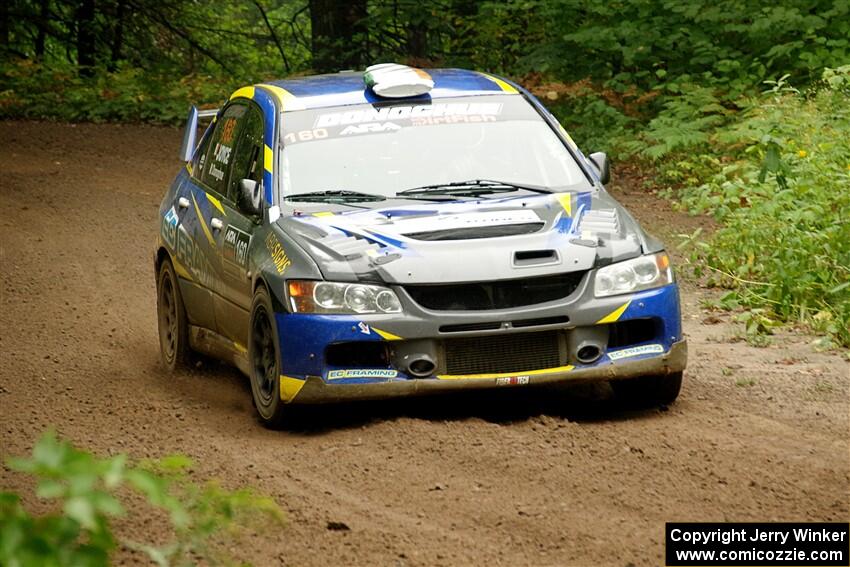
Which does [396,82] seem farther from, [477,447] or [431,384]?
[477,447]

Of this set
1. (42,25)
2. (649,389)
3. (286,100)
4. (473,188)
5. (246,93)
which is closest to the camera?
(649,389)

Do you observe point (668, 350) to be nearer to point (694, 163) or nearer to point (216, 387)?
point (216, 387)

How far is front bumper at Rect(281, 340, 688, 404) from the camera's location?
694 cm

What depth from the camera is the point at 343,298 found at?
22.6ft

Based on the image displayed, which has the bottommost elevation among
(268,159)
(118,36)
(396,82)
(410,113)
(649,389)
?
(118,36)

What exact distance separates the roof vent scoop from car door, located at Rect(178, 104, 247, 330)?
1004mm

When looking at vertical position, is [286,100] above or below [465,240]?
above

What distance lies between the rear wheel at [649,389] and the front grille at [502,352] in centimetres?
53

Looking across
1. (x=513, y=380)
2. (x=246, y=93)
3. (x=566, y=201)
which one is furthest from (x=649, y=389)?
(x=246, y=93)

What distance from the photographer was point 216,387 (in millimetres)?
8844

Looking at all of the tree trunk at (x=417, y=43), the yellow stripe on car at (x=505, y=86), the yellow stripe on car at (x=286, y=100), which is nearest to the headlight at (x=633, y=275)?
the yellow stripe on car at (x=505, y=86)

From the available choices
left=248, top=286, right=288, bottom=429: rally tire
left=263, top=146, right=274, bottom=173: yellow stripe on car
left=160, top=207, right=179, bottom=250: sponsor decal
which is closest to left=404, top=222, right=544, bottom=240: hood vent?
left=248, top=286, right=288, bottom=429: rally tire

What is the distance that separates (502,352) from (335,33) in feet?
56.9

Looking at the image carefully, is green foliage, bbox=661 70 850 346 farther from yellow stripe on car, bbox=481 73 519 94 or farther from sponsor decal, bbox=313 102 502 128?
sponsor decal, bbox=313 102 502 128
